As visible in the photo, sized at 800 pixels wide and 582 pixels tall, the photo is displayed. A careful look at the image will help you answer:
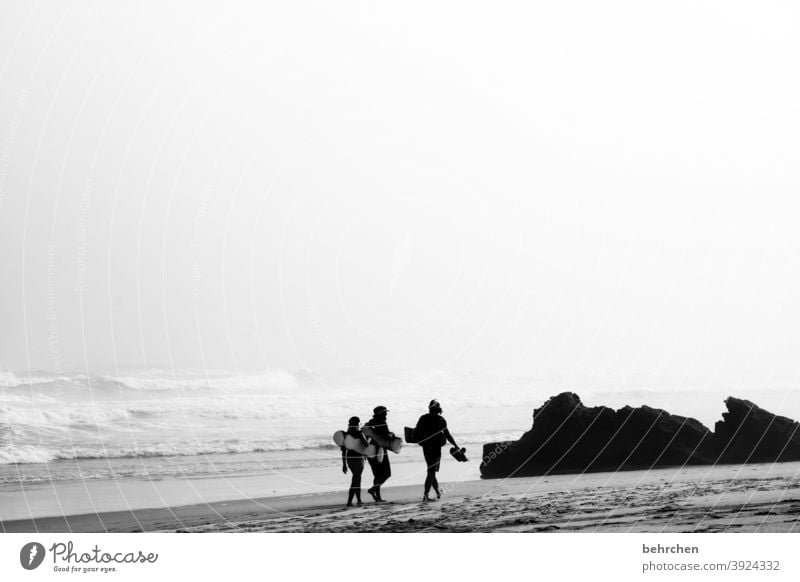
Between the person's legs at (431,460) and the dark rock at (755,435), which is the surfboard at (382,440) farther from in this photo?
the dark rock at (755,435)

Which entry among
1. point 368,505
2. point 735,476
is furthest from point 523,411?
point 368,505

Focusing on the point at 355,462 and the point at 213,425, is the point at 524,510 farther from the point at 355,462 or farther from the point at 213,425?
the point at 213,425

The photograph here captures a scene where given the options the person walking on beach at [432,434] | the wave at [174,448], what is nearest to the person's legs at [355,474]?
the person walking on beach at [432,434]

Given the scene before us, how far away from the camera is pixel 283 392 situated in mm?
27781

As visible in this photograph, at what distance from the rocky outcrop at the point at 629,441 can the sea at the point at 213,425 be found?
64 centimetres

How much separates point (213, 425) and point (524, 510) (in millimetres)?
19358

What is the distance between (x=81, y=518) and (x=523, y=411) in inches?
569

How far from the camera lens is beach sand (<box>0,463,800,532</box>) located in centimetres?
1243

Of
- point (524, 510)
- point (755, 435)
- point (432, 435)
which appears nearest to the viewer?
point (524, 510)

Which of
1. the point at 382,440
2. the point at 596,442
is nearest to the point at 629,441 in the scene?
the point at 596,442

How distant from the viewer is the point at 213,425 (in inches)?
1230

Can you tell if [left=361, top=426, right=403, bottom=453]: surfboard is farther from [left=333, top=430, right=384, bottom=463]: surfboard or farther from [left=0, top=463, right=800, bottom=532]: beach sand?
[left=0, top=463, right=800, bottom=532]: beach sand
